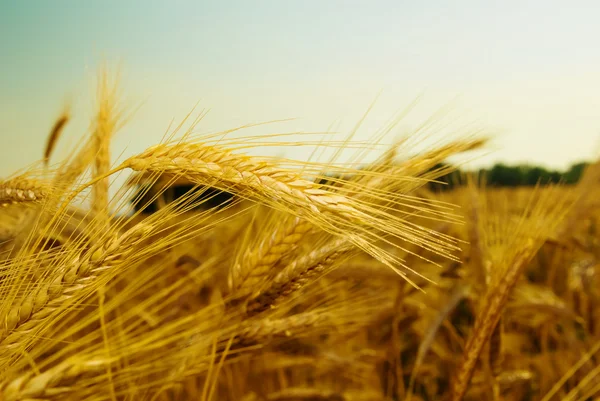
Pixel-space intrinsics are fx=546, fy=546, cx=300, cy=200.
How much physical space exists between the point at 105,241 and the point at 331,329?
0.75 metres

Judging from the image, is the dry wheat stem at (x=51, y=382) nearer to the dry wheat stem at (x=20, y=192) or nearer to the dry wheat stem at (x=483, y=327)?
the dry wheat stem at (x=20, y=192)

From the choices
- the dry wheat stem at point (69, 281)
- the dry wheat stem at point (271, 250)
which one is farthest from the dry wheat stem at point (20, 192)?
the dry wheat stem at point (271, 250)

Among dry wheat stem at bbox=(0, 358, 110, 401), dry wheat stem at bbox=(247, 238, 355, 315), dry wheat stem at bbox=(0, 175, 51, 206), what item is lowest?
dry wheat stem at bbox=(0, 358, 110, 401)

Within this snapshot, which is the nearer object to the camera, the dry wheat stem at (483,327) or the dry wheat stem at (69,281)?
the dry wheat stem at (69,281)

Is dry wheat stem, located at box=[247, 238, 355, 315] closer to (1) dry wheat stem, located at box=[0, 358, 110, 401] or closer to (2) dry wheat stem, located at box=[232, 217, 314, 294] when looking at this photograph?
(2) dry wheat stem, located at box=[232, 217, 314, 294]

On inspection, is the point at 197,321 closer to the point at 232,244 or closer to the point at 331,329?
the point at 331,329

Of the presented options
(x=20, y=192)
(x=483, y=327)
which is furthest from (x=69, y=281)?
(x=483, y=327)

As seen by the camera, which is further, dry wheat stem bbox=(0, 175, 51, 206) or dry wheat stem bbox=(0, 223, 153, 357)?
dry wheat stem bbox=(0, 175, 51, 206)

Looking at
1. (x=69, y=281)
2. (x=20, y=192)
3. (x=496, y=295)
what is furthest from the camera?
(x=496, y=295)

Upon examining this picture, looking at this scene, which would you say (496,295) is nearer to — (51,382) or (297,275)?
(297,275)

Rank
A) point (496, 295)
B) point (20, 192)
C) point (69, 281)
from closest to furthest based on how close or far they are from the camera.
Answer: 1. point (69, 281)
2. point (20, 192)
3. point (496, 295)

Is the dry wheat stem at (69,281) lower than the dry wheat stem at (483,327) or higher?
higher

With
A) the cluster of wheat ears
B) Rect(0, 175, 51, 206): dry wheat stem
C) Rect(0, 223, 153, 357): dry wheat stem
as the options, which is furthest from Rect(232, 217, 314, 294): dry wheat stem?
Rect(0, 175, 51, 206): dry wheat stem

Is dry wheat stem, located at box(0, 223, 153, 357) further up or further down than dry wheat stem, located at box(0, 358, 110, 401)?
further up
